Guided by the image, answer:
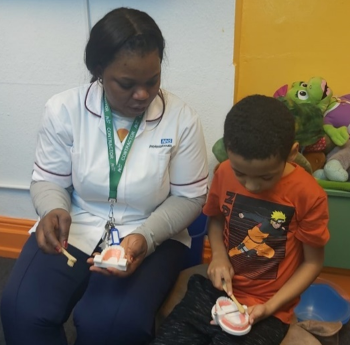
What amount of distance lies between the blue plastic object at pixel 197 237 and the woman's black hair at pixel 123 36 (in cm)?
73

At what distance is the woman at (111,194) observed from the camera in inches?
41.2

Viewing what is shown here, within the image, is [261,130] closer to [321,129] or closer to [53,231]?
[53,231]

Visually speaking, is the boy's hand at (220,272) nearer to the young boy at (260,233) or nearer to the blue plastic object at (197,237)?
the young boy at (260,233)

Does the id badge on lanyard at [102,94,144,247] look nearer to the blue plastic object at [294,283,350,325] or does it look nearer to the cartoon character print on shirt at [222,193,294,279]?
the cartoon character print on shirt at [222,193,294,279]

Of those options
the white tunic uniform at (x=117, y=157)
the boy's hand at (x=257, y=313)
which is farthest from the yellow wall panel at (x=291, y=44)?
the boy's hand at (x=257, y=313)

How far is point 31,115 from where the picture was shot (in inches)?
65.1

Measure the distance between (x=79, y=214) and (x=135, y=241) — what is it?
26 cm

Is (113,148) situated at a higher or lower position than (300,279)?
higher

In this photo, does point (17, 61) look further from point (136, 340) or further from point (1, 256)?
point (136, 340)

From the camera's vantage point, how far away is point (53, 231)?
109 centimetres

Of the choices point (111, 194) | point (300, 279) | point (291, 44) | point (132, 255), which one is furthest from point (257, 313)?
point (291, 44)

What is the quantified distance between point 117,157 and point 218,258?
14.4 inches

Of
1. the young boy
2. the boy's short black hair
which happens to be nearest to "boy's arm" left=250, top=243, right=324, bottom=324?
the young boy

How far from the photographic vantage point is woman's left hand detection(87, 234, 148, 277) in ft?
3.36
